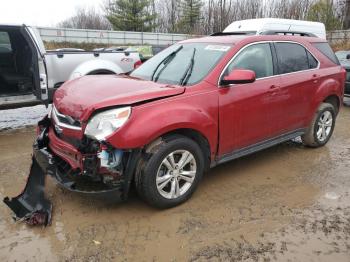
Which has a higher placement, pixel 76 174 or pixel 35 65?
pixel 35 65

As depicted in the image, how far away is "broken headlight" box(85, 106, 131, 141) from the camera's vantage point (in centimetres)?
332

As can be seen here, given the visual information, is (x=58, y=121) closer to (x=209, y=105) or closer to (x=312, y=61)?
(x=209, y=105)

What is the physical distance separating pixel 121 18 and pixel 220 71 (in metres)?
42.8

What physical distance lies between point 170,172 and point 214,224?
670 millimetres

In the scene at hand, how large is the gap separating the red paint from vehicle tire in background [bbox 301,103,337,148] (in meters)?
0.27

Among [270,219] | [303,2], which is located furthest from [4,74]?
[303,2]

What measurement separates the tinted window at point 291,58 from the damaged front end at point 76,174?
2539 mm

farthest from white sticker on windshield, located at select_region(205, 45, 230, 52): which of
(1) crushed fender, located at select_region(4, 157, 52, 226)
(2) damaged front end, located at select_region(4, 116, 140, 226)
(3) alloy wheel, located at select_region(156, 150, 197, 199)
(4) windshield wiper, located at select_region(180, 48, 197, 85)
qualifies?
(1) crushed fender, located at select_region(4, 157, 52, 226)

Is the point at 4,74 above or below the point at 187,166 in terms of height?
above

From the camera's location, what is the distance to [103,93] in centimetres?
368

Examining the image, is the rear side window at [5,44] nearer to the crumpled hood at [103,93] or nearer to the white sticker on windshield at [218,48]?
the crumpled hood at [103,93]

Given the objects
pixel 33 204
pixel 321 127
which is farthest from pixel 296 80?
pixel 33 204

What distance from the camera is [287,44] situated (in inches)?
198

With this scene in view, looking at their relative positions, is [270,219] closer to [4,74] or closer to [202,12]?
[4,74]
